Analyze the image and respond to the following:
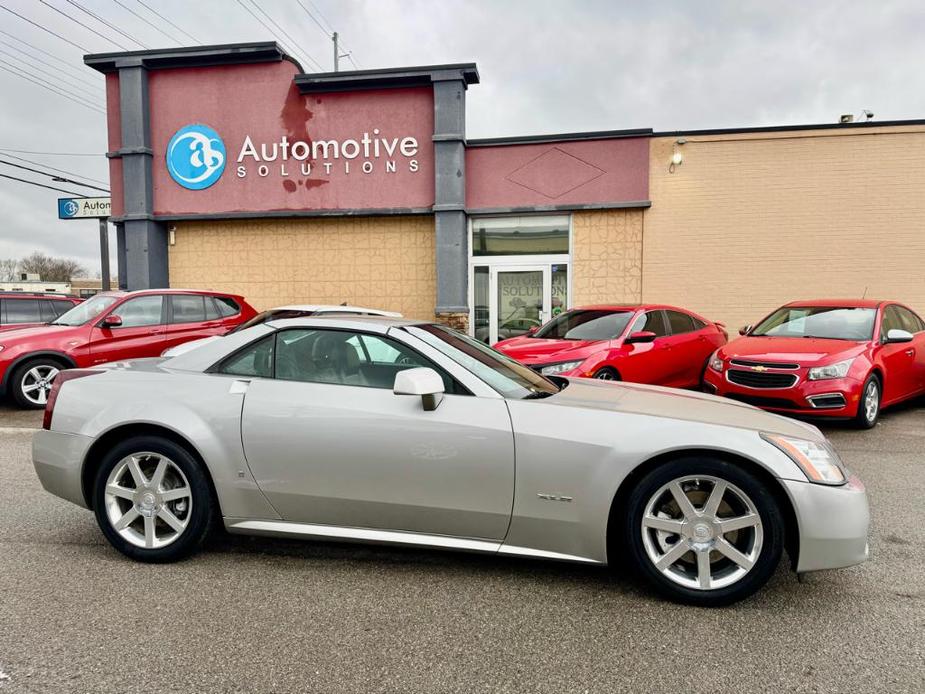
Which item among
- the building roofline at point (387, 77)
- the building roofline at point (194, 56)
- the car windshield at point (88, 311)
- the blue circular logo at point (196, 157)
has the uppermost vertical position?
the building roofline at point (194, 56)

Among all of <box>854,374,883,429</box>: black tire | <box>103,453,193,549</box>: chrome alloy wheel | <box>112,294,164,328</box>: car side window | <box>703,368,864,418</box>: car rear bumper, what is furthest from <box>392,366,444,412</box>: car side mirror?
<box>112,294,164,328</box>: car side window

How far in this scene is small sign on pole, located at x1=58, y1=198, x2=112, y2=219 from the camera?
18844 millimetres

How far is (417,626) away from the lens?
2.68 metres

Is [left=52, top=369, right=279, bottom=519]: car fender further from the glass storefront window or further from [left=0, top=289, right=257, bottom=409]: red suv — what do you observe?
the glass storefront window

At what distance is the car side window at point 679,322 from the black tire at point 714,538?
5998 millimetres

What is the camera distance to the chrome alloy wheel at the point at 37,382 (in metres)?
8.09

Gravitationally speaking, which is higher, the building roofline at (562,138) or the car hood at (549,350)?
the building roofline at (562,138)

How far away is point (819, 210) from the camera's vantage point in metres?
12.2

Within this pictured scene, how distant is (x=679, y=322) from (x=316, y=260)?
843cm

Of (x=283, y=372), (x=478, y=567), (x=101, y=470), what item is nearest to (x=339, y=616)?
(x=478, y=567)

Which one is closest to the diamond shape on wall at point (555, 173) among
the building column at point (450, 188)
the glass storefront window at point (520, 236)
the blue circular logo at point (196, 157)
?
the glass storefront window at point (520, 236)

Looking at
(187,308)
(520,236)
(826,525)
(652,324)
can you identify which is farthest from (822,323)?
(187,308)

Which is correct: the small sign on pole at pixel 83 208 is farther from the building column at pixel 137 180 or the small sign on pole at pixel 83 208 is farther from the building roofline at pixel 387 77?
the building roofline at pixel 387 77

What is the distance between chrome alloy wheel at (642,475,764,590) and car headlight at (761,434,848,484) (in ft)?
0.93
